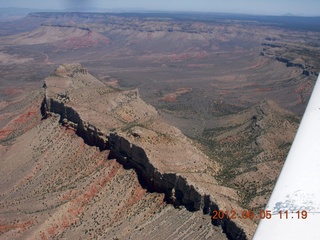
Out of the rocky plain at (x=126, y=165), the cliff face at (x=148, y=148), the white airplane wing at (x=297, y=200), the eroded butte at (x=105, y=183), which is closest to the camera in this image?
the white airplane wing at (x=297, y=200)

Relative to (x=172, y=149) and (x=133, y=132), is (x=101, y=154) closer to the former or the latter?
(x=133, y=132)

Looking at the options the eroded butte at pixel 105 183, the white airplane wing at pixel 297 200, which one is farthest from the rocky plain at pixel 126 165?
the white airplane wing at pixel 297 200

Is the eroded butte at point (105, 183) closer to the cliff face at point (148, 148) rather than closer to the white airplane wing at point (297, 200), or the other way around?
the cliff face at point (148, 148)

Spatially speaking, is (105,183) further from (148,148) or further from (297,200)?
(297,200)

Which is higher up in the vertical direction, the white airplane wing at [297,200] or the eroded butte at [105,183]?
the white airplane wing at [297,200]

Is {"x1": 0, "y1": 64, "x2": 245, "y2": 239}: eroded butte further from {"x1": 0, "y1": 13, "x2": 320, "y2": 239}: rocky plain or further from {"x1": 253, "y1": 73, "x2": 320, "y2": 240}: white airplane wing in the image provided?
{"x1": 253, "y1": 73, "x2": 320, "y2": 240}: white airplane wing

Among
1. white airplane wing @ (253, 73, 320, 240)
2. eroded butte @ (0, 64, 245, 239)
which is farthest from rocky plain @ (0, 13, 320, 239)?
white airplane wing @ (253, 73, 320, 240)

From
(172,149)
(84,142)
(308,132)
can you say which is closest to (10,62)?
(84,142)
